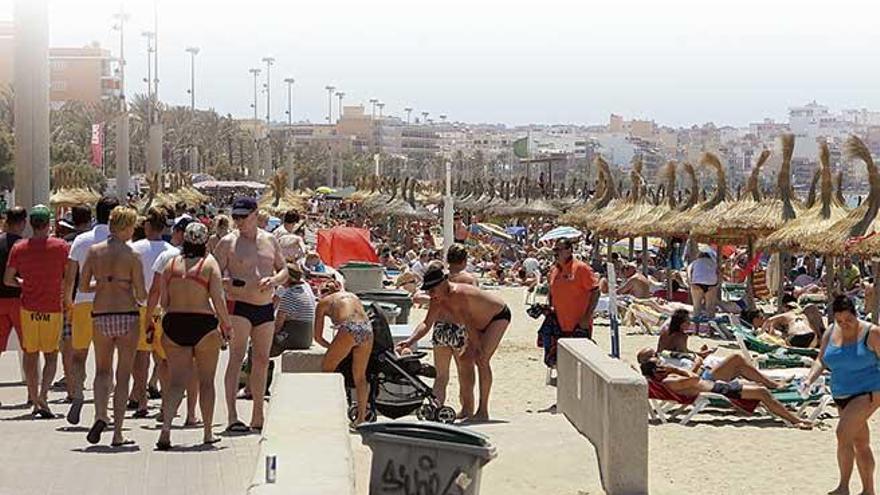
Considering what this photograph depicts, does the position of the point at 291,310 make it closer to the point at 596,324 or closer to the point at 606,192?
the point at 596,324

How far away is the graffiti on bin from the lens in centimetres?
582

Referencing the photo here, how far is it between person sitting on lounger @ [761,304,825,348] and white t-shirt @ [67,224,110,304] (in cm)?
901

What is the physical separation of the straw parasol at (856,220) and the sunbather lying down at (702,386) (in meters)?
7.11

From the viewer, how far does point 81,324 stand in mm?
9547

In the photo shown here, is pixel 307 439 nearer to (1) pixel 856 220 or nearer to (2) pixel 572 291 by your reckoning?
(2) pixel 572 291

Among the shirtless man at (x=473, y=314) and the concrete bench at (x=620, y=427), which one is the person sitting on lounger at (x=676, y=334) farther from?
the concrete bench at (x=620, y=427)

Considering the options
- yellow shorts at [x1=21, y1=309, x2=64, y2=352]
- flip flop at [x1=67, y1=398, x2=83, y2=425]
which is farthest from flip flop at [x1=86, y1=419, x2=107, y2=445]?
yellow shorts at [x1=21, y1=309, x2=64, y2=352]

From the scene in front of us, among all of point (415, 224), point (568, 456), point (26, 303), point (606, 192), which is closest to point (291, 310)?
point (26, 303)

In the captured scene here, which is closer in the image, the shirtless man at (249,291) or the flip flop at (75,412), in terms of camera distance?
the shirtless man at (249,291)

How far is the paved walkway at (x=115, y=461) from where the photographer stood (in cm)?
726

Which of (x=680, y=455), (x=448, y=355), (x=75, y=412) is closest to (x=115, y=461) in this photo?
(x=75, y=412)

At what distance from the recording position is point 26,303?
959cm

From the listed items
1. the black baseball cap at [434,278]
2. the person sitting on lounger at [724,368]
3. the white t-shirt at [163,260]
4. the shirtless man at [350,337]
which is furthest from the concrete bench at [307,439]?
the person sitting on lounger at [724,368]

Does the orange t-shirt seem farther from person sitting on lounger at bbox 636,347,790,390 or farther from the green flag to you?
the green flag
